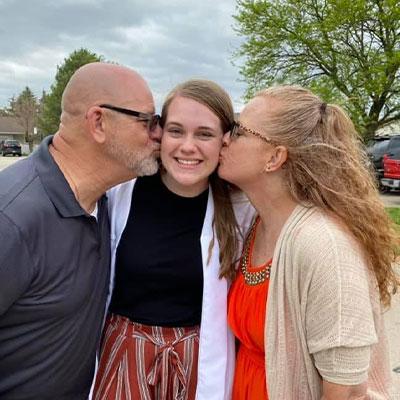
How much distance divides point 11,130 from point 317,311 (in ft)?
232

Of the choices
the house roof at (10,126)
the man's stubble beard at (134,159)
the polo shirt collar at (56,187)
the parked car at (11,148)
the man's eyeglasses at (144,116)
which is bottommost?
the parked car at (11,148)

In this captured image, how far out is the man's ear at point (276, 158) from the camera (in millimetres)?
1909

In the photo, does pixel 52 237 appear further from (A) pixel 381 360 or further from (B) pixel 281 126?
(A) pixel 381 360

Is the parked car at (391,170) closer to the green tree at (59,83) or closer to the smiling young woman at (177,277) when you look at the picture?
the smiling young woman at (177,277)

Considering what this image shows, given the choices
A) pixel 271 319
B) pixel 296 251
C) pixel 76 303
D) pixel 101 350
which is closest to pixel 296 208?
pixel 296 251

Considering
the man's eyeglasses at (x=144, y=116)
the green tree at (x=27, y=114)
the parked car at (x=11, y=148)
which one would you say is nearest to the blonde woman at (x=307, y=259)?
the man's eyeglasses at (x=144, y=116)

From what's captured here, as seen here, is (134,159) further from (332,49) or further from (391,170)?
(332,49)

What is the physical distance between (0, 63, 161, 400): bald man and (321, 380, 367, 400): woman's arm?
96 centimetres

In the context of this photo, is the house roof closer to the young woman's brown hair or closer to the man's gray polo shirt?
the young woman's brown hair

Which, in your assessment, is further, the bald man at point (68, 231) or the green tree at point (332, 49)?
the green tree at point (332, 49)

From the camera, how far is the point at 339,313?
5.20 feet

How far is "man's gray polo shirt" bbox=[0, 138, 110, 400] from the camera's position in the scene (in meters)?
1.59

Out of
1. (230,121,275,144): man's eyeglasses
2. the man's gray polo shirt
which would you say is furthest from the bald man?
(230,121,275,144): man's eyeglasses

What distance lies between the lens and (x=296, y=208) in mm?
1880
